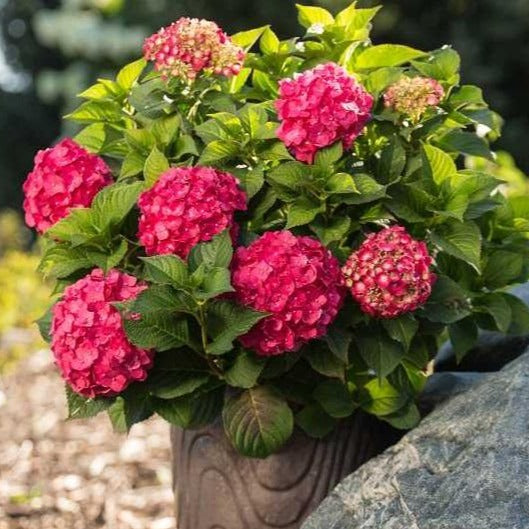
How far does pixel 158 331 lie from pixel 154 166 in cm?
34

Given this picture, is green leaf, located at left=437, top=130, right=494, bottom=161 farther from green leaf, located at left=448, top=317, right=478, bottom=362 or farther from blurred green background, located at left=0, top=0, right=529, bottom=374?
blurred green background, located at left=0, top=0, right=529, bottom=374

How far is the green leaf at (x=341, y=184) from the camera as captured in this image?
2.00 metres

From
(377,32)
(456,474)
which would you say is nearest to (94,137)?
(456,474)

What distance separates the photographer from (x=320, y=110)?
2.02m

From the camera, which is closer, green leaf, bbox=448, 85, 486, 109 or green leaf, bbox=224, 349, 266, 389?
green leaf, bbox=224, 349, 266, 389

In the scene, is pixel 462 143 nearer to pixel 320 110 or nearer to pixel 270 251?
pixel 320 110

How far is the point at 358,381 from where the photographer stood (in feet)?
7.40

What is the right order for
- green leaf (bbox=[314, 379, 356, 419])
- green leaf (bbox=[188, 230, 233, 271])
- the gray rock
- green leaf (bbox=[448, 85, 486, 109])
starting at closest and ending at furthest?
the gray rock < green leaf (bbox=[188, 230, 233, 271]) < green leaf (bbox=[314, 379, 356, 419]) < green leaf (bbox=[448, 85, 486, 109])

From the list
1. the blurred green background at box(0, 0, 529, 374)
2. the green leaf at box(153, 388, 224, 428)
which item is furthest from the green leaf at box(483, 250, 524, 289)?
the blurred green background at box(0, 0, 529, 374)

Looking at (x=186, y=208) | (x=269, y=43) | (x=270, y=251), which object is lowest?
(x=270, y=251)

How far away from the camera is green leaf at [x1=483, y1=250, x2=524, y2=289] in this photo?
2289 mm

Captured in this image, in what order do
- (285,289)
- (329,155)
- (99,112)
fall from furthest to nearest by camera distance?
1. (99,112)
2. (329,155)
3. (285,289)

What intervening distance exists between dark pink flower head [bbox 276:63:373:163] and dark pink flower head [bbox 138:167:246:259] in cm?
16

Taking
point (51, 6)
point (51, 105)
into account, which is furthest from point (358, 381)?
point (51, 6)
